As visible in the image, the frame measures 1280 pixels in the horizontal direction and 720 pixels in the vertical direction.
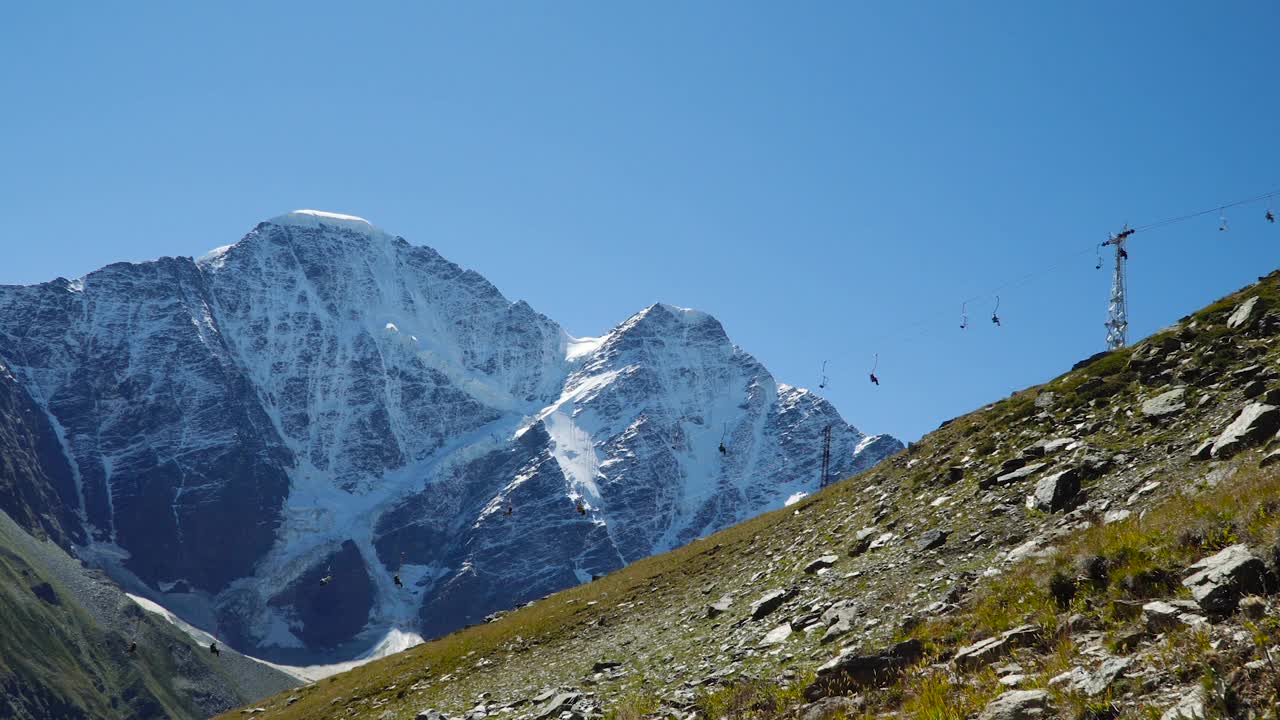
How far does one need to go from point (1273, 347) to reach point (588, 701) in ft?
75.0

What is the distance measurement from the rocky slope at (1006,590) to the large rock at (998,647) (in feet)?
0.15

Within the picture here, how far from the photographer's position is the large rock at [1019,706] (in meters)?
10.2

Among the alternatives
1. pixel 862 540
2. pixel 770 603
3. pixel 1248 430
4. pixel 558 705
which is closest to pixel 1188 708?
pixel 1248 430

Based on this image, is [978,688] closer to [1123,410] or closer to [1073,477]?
[1073,477]

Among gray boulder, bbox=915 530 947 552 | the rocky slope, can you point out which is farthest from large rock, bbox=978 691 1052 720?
gray boulder, bbox=915 530 947 552

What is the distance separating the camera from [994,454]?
31.9 m

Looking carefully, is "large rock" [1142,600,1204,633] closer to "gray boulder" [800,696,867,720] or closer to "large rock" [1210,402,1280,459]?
"gray boulder" [800,696,867,720]

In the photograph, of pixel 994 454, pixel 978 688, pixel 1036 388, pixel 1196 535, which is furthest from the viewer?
pixel 1036 388

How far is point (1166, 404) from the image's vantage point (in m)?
25.9

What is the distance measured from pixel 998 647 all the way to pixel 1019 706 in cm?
260

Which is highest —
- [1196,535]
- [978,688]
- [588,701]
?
[1196,535]

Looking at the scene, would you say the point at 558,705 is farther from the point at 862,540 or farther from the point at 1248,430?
the point at 1248,430

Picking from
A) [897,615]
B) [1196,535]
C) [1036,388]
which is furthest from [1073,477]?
[1036,388]

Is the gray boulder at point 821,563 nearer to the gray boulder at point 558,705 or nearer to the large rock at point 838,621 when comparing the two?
the large rock at point 838,621
